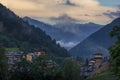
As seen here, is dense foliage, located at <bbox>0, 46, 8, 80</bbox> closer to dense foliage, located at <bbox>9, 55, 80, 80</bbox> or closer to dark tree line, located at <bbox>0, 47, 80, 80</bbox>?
dark tree line, located at <bbox>0, 47, 80, 80</bbox>

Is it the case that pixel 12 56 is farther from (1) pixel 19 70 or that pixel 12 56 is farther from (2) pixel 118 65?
(2) pixel 118 65

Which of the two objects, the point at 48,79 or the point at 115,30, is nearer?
the point at 115,30

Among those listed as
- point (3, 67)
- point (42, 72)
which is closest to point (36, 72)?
point (42, 72)

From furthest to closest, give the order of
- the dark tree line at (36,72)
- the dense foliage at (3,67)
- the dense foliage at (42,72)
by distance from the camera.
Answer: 1. the dense foliage at (42,72)
2. the dark tree line at (36,72)
3. the dense foliage at (3,67)

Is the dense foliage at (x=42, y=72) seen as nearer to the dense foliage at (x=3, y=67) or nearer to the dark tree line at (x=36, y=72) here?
the dark tree line at (x=36, y=72)

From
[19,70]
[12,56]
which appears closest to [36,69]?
[19,70]

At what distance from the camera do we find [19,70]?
346 ft

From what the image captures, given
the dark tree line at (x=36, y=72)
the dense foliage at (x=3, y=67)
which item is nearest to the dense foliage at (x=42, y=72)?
the dark tree line at (x=36, y=72)

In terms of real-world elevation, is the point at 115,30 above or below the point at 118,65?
above

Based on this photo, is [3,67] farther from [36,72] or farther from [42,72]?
[42,72]

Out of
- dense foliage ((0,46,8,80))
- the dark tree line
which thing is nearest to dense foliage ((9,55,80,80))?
the dark tree line

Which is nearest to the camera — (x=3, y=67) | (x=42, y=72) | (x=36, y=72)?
(x=3, y=67)

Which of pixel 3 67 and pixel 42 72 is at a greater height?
pixel 3 67

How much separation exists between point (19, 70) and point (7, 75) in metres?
3.01
